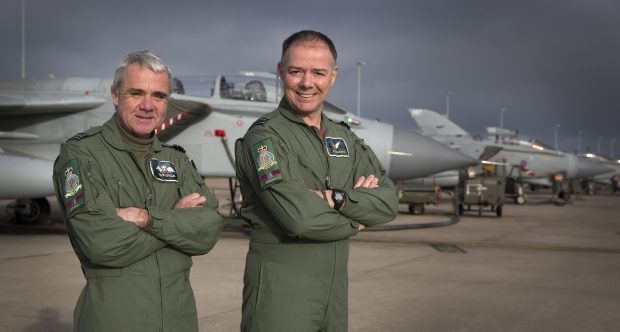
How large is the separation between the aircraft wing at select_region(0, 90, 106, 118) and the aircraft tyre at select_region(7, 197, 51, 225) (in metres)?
2.31

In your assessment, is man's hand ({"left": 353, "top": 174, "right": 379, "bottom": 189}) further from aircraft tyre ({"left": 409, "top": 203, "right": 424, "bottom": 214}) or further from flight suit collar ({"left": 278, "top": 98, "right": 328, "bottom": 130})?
aircraft tyre ({"left": 409, "top": 203, "right": 424, "bottom": 214})

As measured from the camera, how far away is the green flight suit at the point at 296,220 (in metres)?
2.50

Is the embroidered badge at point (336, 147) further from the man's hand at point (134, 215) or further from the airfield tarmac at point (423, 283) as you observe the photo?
the airfield tarmac at point (423, 283)

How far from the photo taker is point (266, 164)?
2.54 metres

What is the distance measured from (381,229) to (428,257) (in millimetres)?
4091

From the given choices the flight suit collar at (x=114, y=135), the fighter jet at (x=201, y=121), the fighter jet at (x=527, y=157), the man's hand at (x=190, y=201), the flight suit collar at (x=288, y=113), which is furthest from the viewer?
the fighter jet at (x=527, y=157)

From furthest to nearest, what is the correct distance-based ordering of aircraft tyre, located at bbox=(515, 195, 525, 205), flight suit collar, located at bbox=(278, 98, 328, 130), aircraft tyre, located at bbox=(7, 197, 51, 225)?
aircraft tyre, located at bbox=(515, 195, 525, 205)
aircraft tyre, located at bbox=(7, 197, 51, 225)
flight suit collar, located at bbox=(278, 98, 328, 130)

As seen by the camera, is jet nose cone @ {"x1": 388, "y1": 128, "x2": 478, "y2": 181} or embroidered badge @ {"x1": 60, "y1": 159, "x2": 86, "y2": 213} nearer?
embroidered badge @ {"x1": 60, "y1": 159, "x2": 86, "y2": 213}

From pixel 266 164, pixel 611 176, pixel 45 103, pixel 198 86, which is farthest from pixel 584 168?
pixel 266 164

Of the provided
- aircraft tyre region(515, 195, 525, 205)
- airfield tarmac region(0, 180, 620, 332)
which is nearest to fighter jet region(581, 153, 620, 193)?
aircraft tyre region(515, 195, 525, 205)

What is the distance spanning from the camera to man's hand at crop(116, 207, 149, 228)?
2.34 metres

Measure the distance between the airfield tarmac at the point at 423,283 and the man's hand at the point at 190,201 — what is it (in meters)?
2.52

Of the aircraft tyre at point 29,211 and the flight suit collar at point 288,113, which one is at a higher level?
the flight suit collar at point 288,113

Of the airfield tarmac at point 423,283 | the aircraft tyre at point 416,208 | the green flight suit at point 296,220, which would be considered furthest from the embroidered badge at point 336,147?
the aircraft tyre at point 416,208
